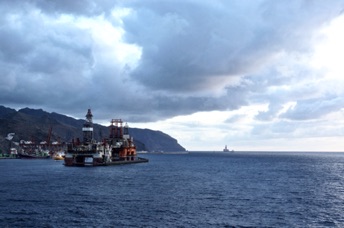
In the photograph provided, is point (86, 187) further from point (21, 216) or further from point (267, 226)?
point (267, 226)

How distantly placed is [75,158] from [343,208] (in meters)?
141

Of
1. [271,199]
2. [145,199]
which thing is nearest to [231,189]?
[271,199]

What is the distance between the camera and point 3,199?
7669cm

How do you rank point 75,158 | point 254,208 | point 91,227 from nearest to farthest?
point 91,227 < point 254,208 < point 75,158

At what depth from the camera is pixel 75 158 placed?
609 ft

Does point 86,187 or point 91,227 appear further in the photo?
point 86,187

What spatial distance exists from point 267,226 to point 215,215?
10.4 meters

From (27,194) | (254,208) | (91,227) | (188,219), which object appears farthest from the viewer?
(27,194)

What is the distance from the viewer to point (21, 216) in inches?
2360

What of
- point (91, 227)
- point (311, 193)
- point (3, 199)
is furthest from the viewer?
point (311, 193)

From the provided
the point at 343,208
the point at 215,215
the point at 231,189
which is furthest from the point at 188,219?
the point at 231,189

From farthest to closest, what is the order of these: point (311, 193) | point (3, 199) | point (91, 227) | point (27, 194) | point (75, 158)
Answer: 1. point (75, 158)
2. point (311, 193)
3. point (27, 194)
4. point (3, 199)
5. point (91, 227)

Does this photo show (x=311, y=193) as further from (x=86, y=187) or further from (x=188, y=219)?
(x=86, y=187)

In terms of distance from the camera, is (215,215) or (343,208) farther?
(343,208)
